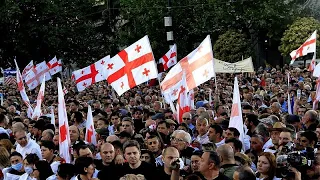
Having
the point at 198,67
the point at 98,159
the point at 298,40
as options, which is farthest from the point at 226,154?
the point at 298,40

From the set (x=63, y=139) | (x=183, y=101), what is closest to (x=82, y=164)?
(x=63, y=139)

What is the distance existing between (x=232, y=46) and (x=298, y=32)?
411cm

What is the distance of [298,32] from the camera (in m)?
41.2

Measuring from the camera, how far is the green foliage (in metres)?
41.3

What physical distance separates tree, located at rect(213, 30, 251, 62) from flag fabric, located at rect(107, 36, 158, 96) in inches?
1109

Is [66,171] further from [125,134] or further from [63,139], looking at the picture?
[125,134]

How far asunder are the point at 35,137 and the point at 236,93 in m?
3.82

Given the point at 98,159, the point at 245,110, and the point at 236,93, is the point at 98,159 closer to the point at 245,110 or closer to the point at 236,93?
the point at 236,93

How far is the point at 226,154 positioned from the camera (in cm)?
731

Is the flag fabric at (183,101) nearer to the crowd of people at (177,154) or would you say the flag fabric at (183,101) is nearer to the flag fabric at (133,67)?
the crowd of people at (177,154)

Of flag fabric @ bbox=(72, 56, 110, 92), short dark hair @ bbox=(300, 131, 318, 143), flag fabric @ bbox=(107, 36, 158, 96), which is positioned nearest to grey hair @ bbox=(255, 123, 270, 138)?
short dark hair @ bbox=(300, 131, 318, 143)

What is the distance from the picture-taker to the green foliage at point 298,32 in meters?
41.3

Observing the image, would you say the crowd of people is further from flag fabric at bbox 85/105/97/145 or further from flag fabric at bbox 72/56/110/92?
flag fabric at bbox 72/56/110/92

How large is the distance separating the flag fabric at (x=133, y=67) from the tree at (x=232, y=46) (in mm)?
28171
